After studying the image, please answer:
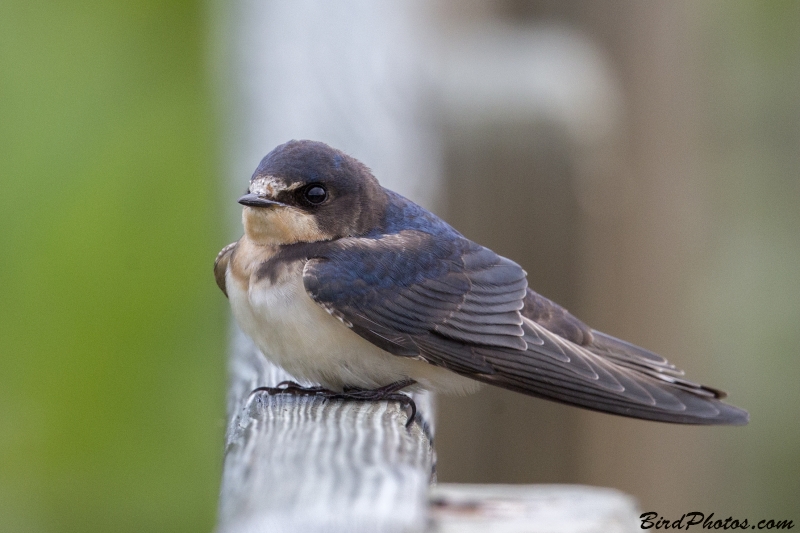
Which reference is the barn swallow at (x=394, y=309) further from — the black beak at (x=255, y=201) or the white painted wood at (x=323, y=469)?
the white painted wood at (x=323, y=469)

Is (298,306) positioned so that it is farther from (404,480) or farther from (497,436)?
(404,480)

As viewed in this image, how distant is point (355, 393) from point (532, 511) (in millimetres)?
1272

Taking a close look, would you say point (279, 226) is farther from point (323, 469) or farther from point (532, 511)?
point (532, 511)

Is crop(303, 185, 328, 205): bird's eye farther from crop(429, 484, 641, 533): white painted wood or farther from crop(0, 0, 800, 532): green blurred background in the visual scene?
crop(429, 484, 641, 533): white painted wood

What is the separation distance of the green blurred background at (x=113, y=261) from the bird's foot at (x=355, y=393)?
0.99 metres

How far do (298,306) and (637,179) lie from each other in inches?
57.8

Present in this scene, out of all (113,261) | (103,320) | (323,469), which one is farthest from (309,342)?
(113,261)

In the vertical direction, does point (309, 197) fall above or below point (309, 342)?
above

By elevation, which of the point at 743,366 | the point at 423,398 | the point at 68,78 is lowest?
the point at 743,366

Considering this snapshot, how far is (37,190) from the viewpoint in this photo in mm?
4375

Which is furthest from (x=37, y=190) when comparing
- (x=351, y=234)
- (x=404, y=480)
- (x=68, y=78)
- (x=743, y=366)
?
(x=743, y=366)

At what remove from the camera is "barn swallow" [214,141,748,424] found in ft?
8.29

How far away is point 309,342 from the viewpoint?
2500 millimetres

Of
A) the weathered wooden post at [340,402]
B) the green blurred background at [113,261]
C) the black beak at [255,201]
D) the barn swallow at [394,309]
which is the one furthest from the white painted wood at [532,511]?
the green blurred background at [113,261]
